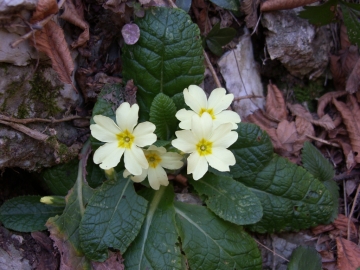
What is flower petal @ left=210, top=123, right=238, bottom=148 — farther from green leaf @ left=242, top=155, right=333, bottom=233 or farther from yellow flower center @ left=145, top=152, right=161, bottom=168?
green leaf @ left=242, top=155, right=333, bottom=233

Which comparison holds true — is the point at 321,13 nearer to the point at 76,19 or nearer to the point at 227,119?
the point at 227,119

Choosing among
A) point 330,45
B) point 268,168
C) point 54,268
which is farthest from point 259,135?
point 54,268

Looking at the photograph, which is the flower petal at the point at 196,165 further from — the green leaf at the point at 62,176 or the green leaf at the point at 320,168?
the green leaf at the point at 320,168

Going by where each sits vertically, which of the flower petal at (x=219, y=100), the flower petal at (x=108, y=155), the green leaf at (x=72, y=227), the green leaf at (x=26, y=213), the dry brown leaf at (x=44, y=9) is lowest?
the green leaf at (x=26, y=213)

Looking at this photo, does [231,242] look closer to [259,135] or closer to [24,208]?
[259,135]

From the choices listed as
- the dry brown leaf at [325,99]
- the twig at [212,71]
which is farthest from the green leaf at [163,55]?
the dry brown leaf at [325,99]

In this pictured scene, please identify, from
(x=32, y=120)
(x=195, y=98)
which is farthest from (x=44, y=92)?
(x=195, y=98)
